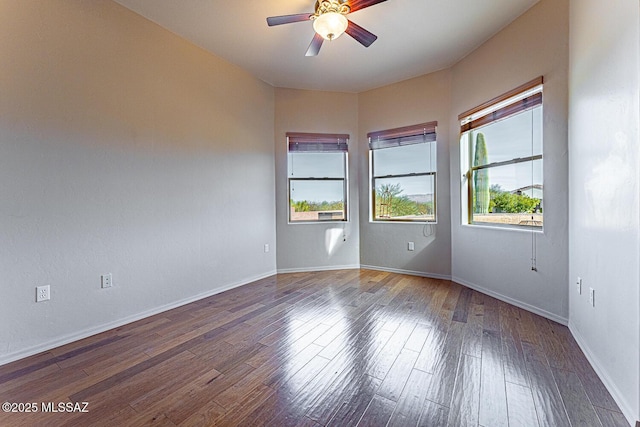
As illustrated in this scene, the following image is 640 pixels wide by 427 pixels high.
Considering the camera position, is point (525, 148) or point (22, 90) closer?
point (22, 90)

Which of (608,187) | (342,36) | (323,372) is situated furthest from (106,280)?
(608,187)

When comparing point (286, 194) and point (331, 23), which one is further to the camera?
point (286, 194)

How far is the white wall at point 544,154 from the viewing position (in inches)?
95.2

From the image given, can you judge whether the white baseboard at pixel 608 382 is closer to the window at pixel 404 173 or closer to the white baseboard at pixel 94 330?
the window at pixel 404 173

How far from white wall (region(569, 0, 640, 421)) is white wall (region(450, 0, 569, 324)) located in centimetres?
19

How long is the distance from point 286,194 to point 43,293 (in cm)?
286

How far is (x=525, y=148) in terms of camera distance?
281 cm

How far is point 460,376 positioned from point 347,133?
11.8 feet

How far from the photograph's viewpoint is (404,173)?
4.18 m

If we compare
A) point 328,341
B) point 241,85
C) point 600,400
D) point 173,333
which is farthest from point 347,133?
point 600,400

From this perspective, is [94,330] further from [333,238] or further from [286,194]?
[333,238]

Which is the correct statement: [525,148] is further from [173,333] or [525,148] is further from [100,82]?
[100,82]

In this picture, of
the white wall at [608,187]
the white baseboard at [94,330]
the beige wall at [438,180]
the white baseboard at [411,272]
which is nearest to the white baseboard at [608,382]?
the white wall at [608,187]

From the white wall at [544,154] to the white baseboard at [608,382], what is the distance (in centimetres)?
45
